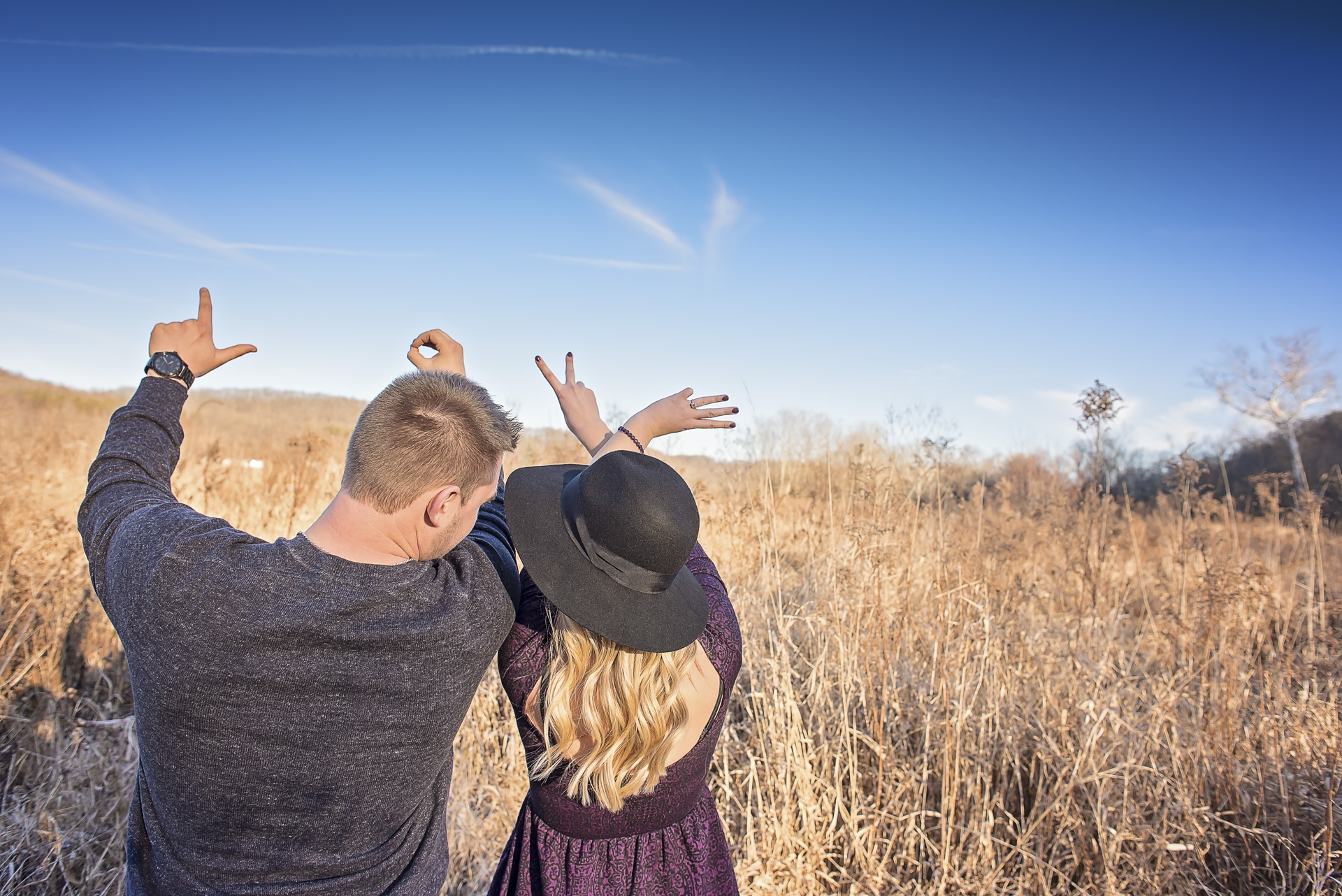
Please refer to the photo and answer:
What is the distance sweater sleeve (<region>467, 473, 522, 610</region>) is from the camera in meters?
1.50

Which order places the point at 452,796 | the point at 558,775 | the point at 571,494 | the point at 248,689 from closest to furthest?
1. the point at 248,689
2. the point at 571,494
3. the point at 558,775
4. the point at 452,796

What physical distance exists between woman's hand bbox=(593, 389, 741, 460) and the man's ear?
1.35 feet

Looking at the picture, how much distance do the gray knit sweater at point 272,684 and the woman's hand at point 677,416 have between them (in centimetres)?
49

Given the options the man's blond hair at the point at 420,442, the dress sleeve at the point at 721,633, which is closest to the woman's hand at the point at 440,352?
the man's blond hair at the point at 420,442

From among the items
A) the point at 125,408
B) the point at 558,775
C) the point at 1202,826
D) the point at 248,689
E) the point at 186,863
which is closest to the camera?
the point at 248,689

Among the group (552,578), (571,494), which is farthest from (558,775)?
(571,494)

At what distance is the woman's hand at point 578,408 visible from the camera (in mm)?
1910

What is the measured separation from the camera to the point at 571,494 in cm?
143

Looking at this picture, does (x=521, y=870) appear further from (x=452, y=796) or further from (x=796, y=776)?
(x=452, y=796)

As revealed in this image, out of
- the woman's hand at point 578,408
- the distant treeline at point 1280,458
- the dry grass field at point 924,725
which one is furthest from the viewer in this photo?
the distant treeline at point 1280,458

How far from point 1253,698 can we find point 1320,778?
51 centimetres

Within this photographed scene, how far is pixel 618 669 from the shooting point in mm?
1402

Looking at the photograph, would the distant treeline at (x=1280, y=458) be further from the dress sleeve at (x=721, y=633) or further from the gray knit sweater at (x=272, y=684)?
the gray knit sweater at (x=272, y=684)

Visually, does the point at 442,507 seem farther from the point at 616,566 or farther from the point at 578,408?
the point at 578,408
